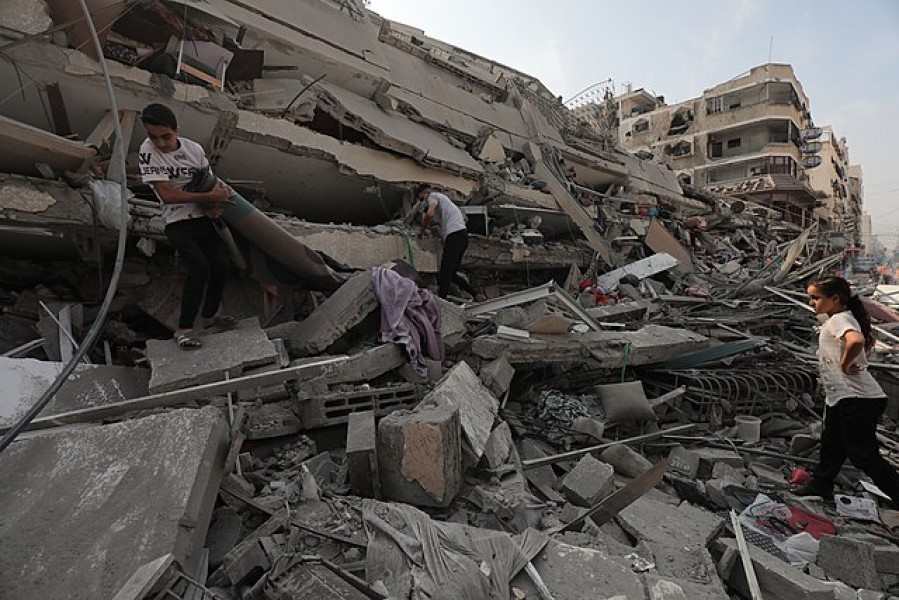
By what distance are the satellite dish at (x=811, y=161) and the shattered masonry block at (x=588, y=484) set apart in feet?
137

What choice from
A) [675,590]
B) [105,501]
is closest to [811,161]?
[675,590]

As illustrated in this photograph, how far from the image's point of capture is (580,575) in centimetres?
203

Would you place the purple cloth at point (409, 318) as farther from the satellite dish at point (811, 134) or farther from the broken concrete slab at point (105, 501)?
the satellite dish at point (811, 134)

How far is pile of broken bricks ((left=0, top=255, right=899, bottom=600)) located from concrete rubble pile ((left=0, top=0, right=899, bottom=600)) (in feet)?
0.05

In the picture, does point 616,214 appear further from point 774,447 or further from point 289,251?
point 289,251

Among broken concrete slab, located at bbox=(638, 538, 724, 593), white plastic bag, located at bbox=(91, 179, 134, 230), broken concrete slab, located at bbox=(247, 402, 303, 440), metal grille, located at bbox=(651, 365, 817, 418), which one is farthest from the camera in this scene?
metal grille, located at bbox=(651, 365, 817, 418)

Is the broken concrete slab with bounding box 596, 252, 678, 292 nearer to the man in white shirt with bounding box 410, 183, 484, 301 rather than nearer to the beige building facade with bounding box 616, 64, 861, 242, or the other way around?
the man in white shirt with bounding box 410, 183, 484, 301

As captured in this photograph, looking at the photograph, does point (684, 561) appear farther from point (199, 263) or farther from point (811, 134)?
point (811, 134)

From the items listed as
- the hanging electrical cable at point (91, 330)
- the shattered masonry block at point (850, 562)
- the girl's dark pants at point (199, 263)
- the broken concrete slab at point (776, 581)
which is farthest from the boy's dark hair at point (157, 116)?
the shattered masonry block at point (850, 562)

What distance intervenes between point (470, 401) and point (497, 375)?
2.36 ft

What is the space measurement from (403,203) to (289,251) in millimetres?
3739

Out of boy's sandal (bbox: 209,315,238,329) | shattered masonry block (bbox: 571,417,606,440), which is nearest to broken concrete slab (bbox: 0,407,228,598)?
boy's sandal (bbox: 209,315,238,329)

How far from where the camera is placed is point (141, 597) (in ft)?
4.66

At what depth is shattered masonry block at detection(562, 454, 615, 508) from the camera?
114 inches
